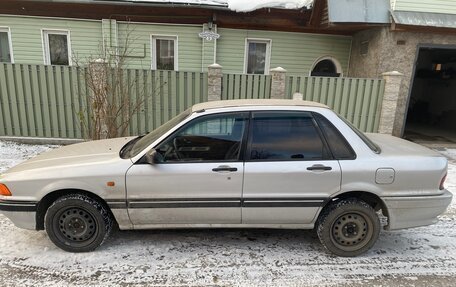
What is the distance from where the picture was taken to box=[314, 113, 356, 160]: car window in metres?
3.06

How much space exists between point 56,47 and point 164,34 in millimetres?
3702

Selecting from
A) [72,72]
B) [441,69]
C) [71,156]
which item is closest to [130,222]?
[71,156]

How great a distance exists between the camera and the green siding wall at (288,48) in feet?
32.7

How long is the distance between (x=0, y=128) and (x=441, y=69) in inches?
688

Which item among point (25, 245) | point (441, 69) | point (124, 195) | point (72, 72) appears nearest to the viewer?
point (124, 195)

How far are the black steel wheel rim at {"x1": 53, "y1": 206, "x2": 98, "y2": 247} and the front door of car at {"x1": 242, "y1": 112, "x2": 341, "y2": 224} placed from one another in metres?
1.59

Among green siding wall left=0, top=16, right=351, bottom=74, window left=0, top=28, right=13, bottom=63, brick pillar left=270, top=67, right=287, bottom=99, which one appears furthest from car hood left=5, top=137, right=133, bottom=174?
window left=0, top=28, right=13, bottom=63

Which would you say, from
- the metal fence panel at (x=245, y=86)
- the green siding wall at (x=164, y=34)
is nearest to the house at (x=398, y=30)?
the metal fence panel at (x=245, y=86)

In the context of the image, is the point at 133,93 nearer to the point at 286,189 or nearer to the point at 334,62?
the point at 286,189

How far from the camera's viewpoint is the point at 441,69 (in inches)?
558

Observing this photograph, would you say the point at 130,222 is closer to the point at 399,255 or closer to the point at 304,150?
the point at 304,150

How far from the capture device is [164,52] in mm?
10070

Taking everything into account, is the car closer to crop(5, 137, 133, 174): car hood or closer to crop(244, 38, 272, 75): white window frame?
crop(5, 137, 133, 174): car hood

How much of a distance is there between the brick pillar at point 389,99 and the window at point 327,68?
2798mm
